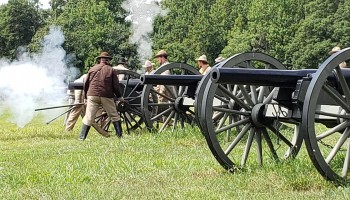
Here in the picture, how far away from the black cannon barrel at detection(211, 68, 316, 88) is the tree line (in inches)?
1571

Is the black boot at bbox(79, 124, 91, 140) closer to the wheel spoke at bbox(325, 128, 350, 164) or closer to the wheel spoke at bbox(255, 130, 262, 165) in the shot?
the wheel spoke at bbox(255, 130, 262, 165)

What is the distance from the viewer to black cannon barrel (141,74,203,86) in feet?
31.6

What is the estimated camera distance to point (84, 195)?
18.0 feet

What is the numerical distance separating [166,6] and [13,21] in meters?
28.0

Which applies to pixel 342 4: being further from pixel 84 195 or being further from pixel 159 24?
pixel 84 195

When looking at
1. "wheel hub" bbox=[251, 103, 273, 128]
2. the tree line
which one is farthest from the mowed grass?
the tree line

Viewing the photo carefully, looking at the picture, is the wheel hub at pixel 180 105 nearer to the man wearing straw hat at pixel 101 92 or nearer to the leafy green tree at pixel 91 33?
the man wearing straw hat at pixel 101 92

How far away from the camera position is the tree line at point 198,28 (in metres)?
52.9

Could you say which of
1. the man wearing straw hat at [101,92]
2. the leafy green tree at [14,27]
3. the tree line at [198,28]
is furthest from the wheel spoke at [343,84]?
the leafy green tree at [14,27]

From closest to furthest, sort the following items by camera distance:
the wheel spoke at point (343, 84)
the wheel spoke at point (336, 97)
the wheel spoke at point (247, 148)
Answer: the wheel spoke at point (336, 97) < the wheel spoke at point (343, 84) < the wheel spoke at point (247, 148)

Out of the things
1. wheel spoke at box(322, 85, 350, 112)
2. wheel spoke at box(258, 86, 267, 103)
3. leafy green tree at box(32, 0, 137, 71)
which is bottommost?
leafy green tree at box(32, 0, 137, 71)

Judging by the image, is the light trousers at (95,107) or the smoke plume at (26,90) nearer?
the light trousers at (95,107)

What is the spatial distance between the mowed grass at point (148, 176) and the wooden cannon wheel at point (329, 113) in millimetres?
201

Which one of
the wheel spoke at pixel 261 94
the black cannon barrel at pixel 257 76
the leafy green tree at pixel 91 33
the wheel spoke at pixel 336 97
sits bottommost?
the leafy green tree at pixel 91 33
